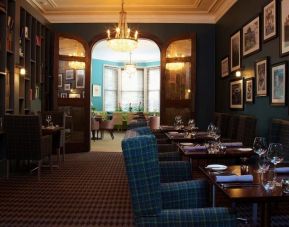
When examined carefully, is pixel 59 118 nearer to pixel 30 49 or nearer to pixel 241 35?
pixel 30 49

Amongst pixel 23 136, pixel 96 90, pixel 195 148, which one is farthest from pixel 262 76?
pixel 96 90

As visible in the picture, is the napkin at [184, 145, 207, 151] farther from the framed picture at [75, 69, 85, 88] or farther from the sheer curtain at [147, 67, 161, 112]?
the sheer curtain at [147, 67, 161, 112]

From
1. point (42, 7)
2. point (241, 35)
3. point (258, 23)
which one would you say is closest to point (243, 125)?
point (258, 23)

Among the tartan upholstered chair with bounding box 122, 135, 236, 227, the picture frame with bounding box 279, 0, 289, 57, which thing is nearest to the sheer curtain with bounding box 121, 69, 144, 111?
the picture frame with bounding box 279, 0, 289, 57

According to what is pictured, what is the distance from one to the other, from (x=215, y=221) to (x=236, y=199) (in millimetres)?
169

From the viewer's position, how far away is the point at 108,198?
4.70 m

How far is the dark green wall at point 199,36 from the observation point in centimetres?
942

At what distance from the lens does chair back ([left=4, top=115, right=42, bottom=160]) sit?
5.75 metres

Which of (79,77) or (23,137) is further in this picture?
(79,77)

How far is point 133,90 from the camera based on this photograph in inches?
734

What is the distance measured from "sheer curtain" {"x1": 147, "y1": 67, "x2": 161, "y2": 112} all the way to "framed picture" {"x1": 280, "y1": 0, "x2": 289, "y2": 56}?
13157 mm

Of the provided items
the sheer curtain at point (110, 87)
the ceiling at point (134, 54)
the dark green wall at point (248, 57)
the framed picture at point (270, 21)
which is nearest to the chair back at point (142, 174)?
the dark green wall at point (248, 57)

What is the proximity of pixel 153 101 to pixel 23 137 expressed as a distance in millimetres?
12860

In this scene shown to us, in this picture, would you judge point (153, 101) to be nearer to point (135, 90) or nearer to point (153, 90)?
point (153, 90)
